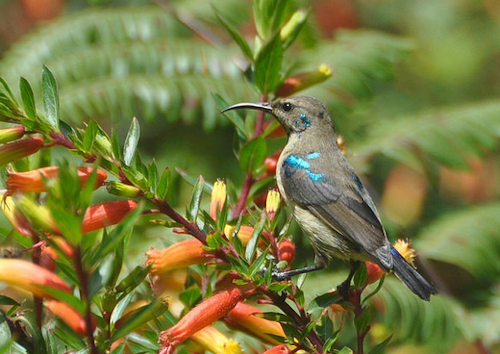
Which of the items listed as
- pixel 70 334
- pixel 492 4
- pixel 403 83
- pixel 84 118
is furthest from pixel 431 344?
pixel 492 4

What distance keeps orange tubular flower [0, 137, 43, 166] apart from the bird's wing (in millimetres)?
1504

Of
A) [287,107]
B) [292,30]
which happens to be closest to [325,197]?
[287,107]

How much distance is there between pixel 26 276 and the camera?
5.01 ft

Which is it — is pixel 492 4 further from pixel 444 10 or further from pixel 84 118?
pixel 84 118

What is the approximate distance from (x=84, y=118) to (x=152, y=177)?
261 centimetres

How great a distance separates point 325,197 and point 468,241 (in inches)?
45.0

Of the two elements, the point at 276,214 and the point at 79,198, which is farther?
the point at 276,214

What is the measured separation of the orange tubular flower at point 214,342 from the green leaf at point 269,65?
802 millimetres

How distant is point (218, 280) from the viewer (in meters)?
2.12

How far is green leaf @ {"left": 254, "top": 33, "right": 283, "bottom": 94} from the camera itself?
218cm

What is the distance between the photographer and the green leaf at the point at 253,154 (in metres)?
2.18

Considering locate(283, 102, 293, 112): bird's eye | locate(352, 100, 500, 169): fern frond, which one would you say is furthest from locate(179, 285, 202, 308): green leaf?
locate(352, 100, 500, 169): fern frond

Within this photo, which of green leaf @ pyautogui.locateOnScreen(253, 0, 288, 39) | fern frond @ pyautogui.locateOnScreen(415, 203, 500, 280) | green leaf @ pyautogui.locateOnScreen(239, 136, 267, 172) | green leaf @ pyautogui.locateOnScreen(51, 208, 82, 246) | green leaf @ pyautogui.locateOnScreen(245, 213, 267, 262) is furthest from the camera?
fern frond @ pyautogui.locateOnScreen(415, 203, 500, 280)

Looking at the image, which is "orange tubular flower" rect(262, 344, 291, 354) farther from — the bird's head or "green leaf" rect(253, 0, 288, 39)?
the bird's head
